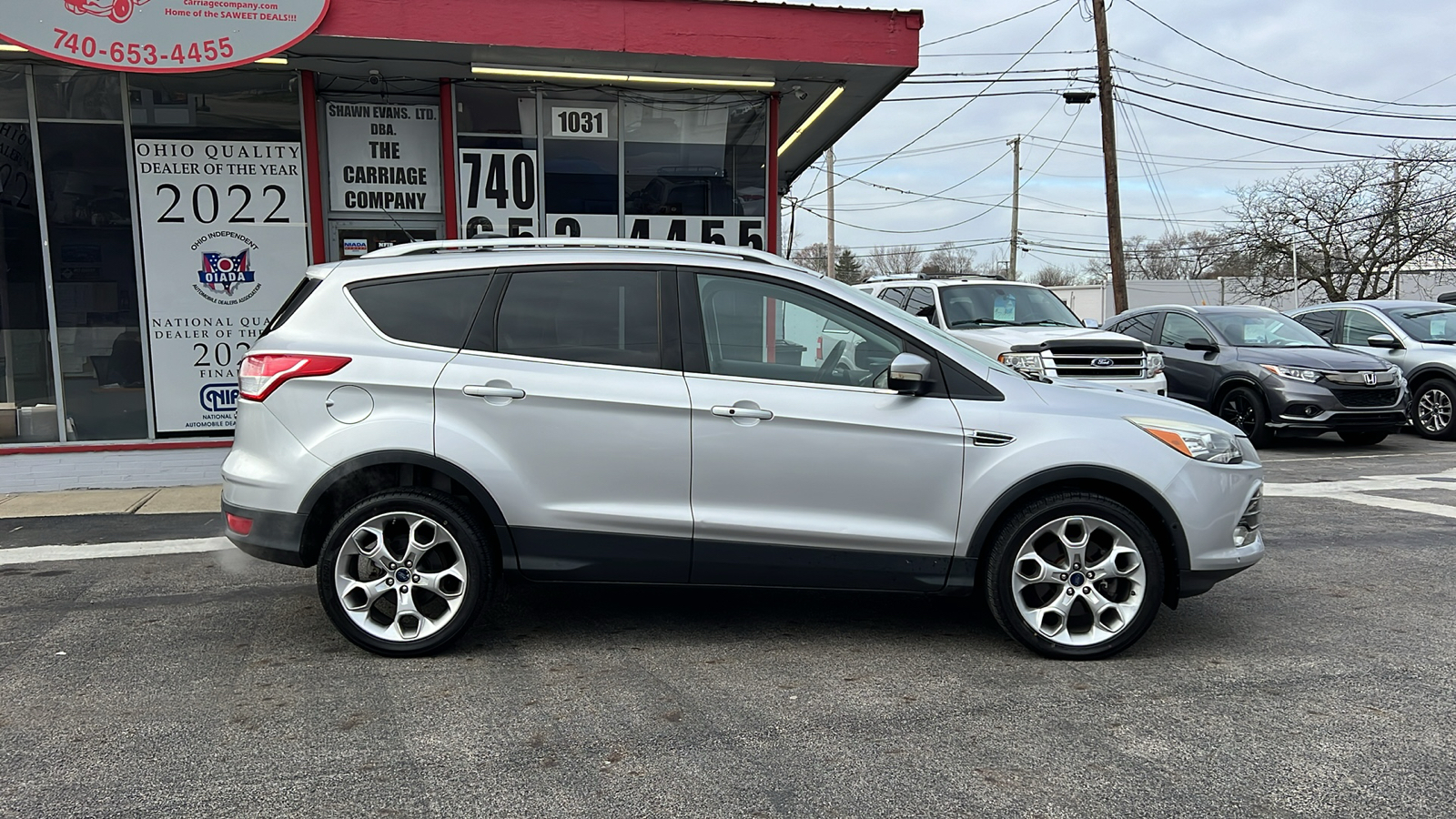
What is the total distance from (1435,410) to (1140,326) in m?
3.70

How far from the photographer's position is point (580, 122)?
10.0m

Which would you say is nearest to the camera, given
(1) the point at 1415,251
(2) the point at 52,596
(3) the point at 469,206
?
(2) the point at 52,596

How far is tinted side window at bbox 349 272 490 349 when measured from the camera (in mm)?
4500

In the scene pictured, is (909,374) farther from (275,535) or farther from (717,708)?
(275,535)

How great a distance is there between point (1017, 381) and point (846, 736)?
1833 mm

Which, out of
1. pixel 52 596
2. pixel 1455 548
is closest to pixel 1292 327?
pixel 1455 548

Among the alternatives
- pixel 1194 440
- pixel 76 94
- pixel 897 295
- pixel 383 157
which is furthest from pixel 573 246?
pixel 897 295

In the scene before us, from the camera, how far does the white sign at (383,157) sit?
9750 millimetres

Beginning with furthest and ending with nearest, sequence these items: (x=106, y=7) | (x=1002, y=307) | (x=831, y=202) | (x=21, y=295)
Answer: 1. (x=831, y=202)
2. (x=1002, y=307)
3. (x=21, y=295)
4. (x=106, y=7)

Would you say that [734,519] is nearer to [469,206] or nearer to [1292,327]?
[469,206]

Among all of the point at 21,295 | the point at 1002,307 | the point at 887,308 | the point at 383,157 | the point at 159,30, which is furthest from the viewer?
the point at 1002,307

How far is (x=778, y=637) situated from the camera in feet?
15.8

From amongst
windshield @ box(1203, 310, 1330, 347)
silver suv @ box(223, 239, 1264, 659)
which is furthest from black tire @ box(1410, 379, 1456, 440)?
silver suv @ box(223, 239, 1264, 659)

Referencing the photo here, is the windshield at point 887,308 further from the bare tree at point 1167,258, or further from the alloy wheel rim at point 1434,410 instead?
the bare tree at point 1167,258
